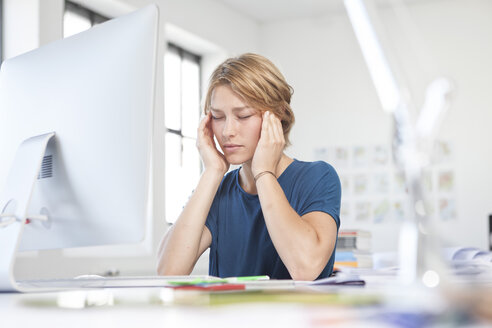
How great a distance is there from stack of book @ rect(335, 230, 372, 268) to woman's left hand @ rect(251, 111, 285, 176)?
1.93 metres

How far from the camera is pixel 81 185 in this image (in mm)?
964

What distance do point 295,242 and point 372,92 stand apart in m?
3.70

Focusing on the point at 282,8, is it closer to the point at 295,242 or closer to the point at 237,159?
the point at 237,159

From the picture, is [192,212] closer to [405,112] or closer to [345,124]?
[405,112]

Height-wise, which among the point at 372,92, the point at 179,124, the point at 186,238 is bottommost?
the point at 186,238

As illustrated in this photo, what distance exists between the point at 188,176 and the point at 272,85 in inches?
142

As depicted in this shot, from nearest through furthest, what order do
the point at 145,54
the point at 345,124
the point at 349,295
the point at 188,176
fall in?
the point at 349,295, the point at 145,54, the point at 188,176, the point at 345,124

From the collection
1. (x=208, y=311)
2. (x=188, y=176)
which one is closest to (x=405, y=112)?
(x=208, y=311)

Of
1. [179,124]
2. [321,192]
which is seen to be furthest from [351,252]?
[179,124]

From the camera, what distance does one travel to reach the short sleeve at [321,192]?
1.45 m

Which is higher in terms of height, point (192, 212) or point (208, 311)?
point (192, 212)

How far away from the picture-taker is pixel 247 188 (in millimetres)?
1667

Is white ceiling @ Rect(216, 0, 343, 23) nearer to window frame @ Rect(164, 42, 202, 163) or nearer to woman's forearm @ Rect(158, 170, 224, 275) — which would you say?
window frame @ Rect(164, 42, 202, 163)

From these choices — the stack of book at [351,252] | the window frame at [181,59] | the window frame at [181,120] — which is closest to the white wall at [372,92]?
the window frame at [181,59]
